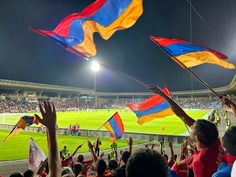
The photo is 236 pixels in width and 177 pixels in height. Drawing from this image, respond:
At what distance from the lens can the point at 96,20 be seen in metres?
11.3

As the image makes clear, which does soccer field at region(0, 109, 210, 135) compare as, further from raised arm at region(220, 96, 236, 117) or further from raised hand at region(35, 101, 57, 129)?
raised hand at region(35, 101, 57, 129)

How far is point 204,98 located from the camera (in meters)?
138

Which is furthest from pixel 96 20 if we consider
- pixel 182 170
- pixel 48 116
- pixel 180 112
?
pixel 48 116

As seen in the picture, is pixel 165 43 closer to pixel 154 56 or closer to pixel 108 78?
pixel 154 56

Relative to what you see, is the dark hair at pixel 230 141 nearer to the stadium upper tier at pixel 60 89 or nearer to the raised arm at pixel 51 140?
the raised arm at pixel 51 140

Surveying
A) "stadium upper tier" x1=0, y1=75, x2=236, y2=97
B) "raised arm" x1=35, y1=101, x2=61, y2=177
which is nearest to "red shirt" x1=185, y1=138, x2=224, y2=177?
"raised arm" x1=35, y1=101, x2=61, y2=177

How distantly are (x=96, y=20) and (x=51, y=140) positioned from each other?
354 inches

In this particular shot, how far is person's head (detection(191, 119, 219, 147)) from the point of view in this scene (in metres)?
4.05

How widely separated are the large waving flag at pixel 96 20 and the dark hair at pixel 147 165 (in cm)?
844

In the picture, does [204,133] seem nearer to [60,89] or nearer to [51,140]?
[51,140]

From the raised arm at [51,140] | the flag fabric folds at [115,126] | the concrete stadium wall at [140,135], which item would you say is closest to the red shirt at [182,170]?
the raised arm at [51,140]

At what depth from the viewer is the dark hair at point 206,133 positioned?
13.3 feet

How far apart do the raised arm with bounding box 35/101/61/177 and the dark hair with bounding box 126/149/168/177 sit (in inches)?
28.8

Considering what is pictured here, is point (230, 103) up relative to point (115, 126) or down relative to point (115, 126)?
up
